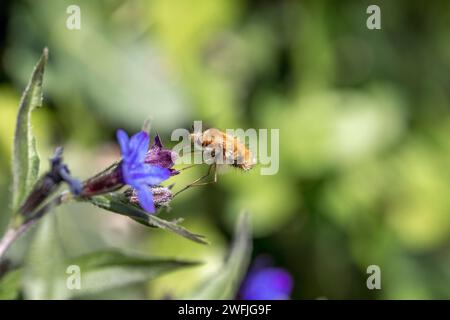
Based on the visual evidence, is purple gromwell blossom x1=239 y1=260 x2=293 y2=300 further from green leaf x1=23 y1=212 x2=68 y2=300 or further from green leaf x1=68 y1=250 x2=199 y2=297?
green leaf x1=23 y1=212 x2=68 y2=300

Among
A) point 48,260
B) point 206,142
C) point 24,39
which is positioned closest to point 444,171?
point 24,39

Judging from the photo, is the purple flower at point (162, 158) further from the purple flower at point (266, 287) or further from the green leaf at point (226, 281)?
the purple flower at point (266, 287)

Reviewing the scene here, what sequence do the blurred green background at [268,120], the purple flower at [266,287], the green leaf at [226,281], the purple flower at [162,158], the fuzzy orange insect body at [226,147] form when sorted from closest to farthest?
the purple flower at [162,158], the fuzzy orange insect body at [226,147], the green leaf at [226,281], the purple flower at [266,287], the blurred green background at [268,120]

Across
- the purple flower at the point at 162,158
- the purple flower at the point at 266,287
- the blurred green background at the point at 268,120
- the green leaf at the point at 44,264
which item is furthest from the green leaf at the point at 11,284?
the blurred green background at the point at 268,120

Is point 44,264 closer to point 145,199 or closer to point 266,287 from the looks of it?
point 145,199

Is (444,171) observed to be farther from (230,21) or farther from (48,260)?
(48,260)

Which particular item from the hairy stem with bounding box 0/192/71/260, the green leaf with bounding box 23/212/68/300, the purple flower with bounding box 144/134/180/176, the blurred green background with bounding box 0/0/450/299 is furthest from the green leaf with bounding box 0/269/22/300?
the blurred green background with bounding box 0/0/450/299
